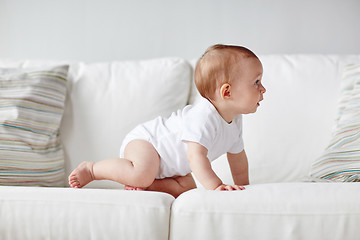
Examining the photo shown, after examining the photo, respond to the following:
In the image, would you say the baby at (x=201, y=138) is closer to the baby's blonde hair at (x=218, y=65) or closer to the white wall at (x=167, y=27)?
the baby's blonde hair at (x=218, y=65)

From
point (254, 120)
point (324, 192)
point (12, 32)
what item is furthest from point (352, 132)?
point (12, 32)

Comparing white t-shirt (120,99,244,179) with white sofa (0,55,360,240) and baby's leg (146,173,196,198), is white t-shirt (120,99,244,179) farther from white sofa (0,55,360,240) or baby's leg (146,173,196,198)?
white sofa (0,55,360,240)

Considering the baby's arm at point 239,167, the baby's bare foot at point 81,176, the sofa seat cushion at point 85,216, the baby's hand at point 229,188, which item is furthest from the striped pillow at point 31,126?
the baby's hand at point 229,188

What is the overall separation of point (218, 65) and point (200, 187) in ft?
1.90

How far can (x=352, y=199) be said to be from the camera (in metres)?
1.00

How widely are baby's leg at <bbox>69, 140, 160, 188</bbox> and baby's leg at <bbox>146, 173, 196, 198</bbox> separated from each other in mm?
89

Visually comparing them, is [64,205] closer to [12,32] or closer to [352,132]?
[352,132]

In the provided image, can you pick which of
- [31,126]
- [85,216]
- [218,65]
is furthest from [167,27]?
[85,216]

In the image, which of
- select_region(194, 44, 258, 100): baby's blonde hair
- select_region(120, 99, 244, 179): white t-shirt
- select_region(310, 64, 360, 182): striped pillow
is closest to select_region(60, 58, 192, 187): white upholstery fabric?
select_region(120, 99, 244, 179): white t-shirt

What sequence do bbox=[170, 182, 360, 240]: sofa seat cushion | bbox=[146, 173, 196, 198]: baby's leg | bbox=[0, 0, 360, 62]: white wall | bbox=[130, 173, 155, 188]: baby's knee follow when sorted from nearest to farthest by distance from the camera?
bbox=[170, 182, 360, 240]: sofa seat cushion, bbox=[130, 173, 155, 188]: baby's knee, bbox=[146, 173, 196, 198]: baby's leg, bbox=[0, 0, 360, 62]: white wall

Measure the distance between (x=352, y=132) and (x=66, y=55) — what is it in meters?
1.47

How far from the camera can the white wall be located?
7.16 feet

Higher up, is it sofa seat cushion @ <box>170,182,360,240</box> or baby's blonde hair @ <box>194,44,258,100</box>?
baby's blonde hair @ <box>194,44,258,100</box>

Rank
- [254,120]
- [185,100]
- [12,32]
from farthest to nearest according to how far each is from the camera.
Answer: [12,32], [185,100], [254,120]
